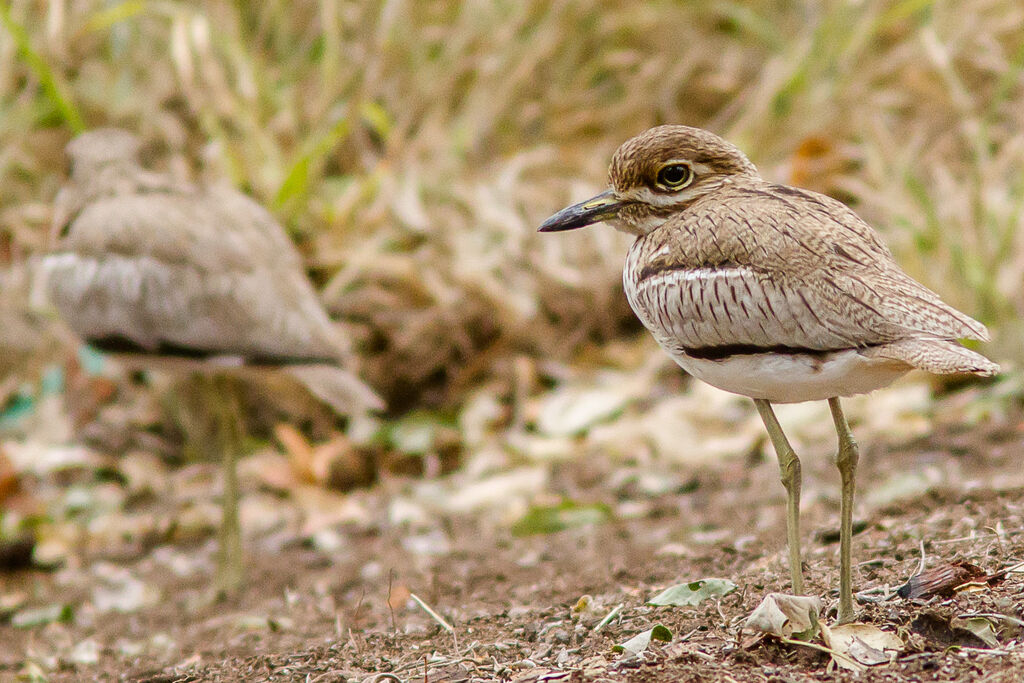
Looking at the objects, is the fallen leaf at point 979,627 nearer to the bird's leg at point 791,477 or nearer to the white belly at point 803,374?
the bird's leg at point 791,477

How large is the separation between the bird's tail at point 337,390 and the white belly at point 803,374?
96.9 inches

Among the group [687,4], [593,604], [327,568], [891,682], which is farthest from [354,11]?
[891,682]

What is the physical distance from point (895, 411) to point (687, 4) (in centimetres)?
393

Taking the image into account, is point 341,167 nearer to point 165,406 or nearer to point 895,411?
point 165,406

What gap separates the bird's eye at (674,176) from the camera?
2.90 metres

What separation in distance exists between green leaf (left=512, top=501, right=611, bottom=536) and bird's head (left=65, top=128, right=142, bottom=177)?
242 centimetres

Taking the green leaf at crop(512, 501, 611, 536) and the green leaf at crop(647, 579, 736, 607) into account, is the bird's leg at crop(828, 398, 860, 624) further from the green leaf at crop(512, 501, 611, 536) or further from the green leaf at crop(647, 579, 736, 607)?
the green leaf at crop(512, 501, 611, 536)

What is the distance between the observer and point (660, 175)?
2.91m

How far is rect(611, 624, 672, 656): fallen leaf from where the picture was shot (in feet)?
8.66

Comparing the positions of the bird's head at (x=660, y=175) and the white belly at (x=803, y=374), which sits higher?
the bird's head at (x=660, y=175)

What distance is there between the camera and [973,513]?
3.42 m

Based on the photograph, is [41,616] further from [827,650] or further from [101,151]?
[827,650]

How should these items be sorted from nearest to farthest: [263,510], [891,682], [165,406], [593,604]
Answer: [891,682]
[593,604]
[263,510]
[165,406]

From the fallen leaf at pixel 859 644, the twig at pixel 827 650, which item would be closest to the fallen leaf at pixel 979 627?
the fallen leaf at pixel 859 644
